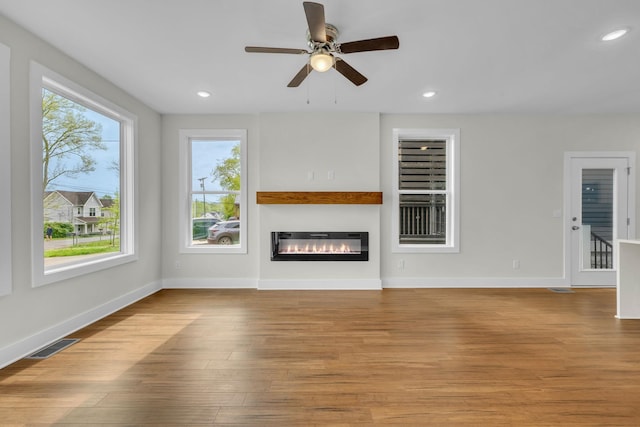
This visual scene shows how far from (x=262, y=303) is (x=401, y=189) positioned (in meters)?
2.54

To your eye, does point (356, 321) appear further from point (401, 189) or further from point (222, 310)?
point (401, 189)

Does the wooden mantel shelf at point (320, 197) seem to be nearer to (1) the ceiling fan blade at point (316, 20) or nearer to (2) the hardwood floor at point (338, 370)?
(2) the hardwood floor at point (338, 370)

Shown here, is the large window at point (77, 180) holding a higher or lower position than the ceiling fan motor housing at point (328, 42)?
lower

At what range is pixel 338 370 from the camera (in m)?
2.12

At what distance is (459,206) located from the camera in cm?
441

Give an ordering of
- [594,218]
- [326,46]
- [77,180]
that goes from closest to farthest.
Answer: [326,46], [77,180], [594,218]

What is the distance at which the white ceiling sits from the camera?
2.07m

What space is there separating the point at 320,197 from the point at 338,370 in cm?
243

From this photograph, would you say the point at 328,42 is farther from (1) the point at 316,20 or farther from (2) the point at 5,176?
(2) the point at 5,176

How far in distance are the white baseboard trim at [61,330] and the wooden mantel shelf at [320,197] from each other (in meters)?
1.96

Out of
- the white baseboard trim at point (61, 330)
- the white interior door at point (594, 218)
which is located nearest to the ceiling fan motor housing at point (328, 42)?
Answer: the white baseboard trim at point (61, 330)

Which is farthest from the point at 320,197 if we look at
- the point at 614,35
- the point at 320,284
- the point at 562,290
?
the point at 562,290

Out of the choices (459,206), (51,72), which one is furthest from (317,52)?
(459,206)

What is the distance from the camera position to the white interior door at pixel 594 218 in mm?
4355
